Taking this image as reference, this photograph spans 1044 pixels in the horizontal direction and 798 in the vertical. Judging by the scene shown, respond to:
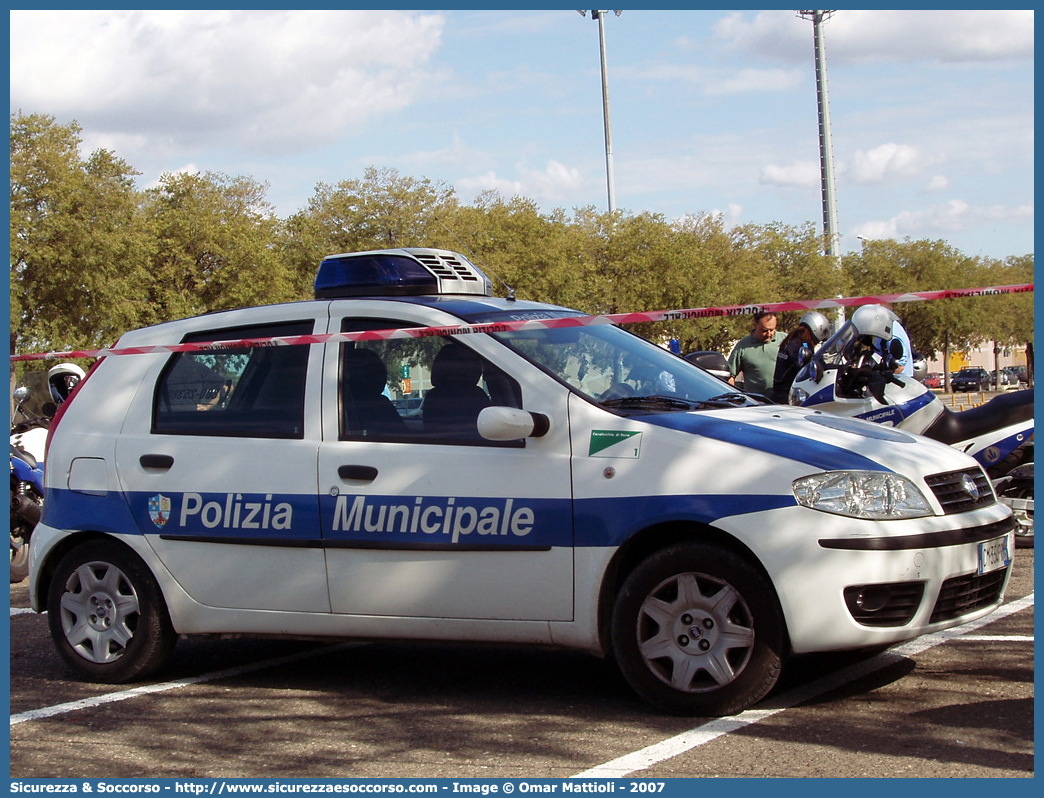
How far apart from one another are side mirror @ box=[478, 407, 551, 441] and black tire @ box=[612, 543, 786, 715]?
27.3 inches

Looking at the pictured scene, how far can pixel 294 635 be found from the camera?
18.5ft

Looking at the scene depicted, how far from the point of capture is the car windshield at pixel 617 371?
5359 mm

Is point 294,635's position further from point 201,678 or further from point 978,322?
point 978,322

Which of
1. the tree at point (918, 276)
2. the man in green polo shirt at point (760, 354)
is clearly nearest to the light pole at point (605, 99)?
the tree at point (918, 276)

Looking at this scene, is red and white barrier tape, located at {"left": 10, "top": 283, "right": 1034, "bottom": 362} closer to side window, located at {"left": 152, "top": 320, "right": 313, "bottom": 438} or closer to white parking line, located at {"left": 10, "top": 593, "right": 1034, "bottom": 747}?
side window, located at {"left": 152, "top": 320, "right": 313, "bottom": 438}

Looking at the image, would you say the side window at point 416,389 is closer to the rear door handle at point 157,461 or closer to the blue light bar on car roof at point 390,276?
the blue light bar on car roof at point 390,276

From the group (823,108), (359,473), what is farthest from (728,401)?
(823,108)

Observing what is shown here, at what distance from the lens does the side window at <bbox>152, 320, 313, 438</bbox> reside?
5.74 m

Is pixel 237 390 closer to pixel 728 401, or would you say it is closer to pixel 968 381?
pixel 728 401

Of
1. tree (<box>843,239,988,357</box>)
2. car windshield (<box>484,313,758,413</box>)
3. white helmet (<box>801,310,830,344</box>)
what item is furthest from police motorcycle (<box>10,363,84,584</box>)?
tree (<box>843,239,988,357</box>)

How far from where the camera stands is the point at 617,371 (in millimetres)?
5582

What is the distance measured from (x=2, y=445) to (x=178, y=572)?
1.07 meters

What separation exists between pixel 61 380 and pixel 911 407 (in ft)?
20.9

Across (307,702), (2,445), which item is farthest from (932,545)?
(2,445)
